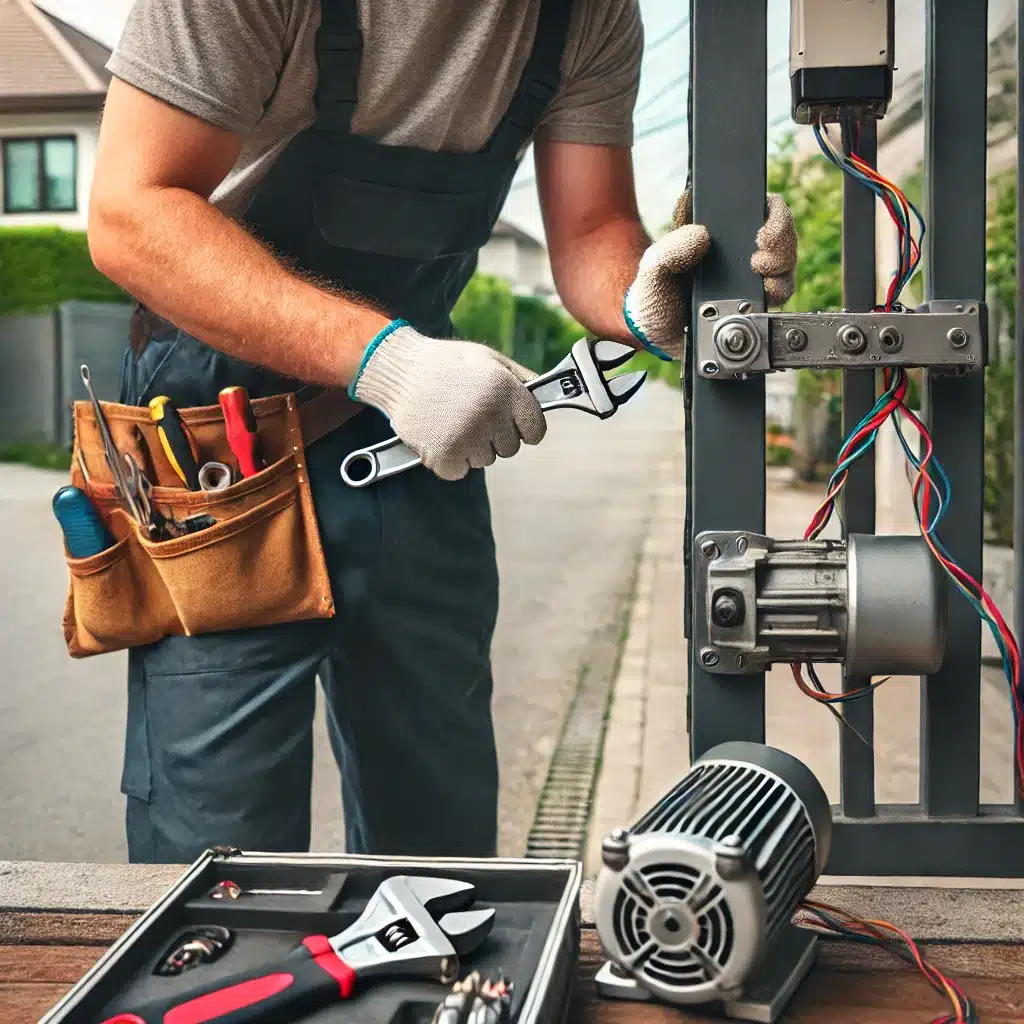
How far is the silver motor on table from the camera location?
62cm

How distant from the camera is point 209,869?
0.82m

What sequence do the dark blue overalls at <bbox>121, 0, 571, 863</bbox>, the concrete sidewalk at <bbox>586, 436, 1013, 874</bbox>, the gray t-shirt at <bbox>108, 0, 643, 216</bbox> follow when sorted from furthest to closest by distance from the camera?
Result: the concrete sidewalk at <bbox>586, 436, 1013, 874</bbox>
the dark blue overalls at <bbox>121, 0, 571, 863</bbox>
the gray t-shirt at <bbox>108, 0, 643, 216</bbox>

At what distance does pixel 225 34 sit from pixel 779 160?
1010mm

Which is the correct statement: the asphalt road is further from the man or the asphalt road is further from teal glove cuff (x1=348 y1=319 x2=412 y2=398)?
teal glove cuff (x1=348 y1=319 x2=412 y2=398)

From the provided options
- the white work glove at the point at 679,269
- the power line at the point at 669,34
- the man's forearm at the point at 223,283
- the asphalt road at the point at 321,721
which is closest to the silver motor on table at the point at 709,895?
the white work glove at the point at 679,269

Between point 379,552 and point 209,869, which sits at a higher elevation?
point 379,552

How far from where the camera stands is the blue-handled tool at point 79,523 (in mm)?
1257

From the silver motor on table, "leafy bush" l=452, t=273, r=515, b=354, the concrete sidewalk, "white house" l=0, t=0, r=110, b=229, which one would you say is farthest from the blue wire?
"white house" l=0, t=0, r=110, b=229

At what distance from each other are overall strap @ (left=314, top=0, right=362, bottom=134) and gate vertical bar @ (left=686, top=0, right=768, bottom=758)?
44 centimetres

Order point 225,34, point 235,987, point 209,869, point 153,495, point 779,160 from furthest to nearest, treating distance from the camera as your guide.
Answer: point 779,160 → point 153,495 → point 225,34 → point 209,869 → point 235,987

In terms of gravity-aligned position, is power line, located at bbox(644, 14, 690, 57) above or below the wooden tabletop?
above

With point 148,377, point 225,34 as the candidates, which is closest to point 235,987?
point 148,377

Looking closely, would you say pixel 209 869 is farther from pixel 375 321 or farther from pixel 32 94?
pixel 32 94

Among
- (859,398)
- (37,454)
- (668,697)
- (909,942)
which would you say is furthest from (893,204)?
(668,697)
